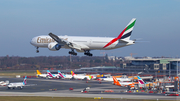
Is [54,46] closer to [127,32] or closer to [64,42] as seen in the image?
[64,42]

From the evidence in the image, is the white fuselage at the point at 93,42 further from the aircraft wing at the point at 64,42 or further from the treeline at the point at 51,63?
the treeline at the point at 51,63

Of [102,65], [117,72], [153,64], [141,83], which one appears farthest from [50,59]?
[141,83]

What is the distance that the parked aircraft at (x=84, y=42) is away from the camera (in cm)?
5837

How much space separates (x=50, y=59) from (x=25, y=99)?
12192 cm

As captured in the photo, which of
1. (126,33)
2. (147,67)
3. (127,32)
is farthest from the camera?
(147,67)

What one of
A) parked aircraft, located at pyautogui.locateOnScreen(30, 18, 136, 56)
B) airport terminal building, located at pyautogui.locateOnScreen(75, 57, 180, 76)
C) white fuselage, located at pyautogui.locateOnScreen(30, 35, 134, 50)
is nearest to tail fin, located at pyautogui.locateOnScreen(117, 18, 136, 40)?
parked aircraft, located at pyautogui.locateOnScreen(30, 18, 136, 56)

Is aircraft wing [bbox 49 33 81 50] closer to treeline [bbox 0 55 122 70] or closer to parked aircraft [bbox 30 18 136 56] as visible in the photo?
parked aircraft [bbox 30 18 136 56]

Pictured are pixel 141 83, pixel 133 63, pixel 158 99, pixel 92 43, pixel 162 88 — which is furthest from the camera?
pixel 133 63

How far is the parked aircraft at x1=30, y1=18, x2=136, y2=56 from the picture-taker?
5837 centimetres

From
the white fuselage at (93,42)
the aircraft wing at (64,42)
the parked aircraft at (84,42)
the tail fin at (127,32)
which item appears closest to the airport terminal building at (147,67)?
the tail fin at (127,32)

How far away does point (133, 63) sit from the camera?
184 m

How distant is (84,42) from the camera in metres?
58.7

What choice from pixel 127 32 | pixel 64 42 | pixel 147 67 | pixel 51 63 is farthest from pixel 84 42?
pixel 51 63

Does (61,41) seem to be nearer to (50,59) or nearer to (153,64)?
(153,64)
